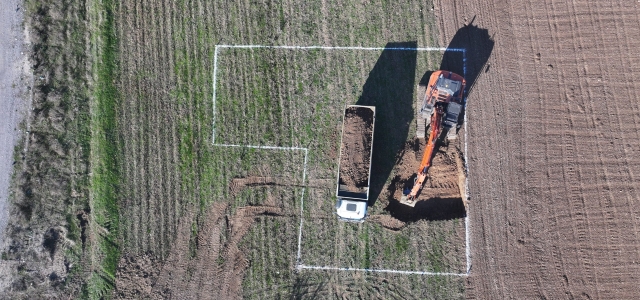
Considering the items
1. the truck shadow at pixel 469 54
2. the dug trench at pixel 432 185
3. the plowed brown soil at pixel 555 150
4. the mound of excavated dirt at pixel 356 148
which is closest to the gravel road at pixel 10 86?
the mound of excavated dirt at pixel 356 148

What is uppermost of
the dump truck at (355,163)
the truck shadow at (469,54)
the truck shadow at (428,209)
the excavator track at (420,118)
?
the truck shadow at (469,54)

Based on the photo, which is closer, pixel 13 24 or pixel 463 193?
pixel 463 193

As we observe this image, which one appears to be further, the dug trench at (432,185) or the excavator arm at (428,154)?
the dug trench at (432,185)

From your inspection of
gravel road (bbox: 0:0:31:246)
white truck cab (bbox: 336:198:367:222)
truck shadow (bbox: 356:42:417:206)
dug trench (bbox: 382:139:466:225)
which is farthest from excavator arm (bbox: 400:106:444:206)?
gravel road (bbox: 0:0:31:246)

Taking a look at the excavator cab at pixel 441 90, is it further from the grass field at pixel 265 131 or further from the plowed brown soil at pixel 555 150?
the plowed brown soil at pixel 555 150

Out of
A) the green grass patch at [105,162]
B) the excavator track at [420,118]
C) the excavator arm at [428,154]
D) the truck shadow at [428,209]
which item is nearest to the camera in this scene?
the excavator arm at [428,154]

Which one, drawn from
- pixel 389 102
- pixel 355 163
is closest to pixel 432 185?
pixel 355 163

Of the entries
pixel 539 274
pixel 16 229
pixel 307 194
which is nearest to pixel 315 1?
pixel 307 194

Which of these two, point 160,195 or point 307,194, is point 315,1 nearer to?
point 307,194
